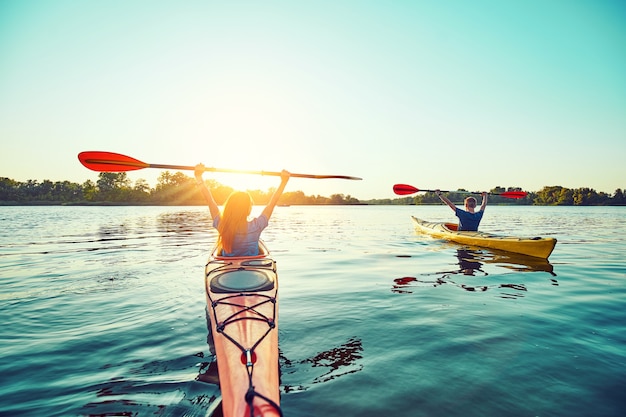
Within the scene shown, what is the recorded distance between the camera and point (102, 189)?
109562 mm

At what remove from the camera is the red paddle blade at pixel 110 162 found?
22.8 ft

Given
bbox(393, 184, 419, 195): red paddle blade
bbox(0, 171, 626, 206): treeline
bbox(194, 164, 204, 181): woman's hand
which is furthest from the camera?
bbox(0, 171, 626, 206): treeline

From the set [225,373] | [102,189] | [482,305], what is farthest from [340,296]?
[102,189]

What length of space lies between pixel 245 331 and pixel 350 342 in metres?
1.73

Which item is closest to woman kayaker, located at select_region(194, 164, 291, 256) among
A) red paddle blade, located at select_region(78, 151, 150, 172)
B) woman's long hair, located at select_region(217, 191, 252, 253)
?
woman's long hair, located at select_region(217, 191, 252, 253)

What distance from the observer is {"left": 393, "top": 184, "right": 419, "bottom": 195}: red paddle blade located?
43.3 ft

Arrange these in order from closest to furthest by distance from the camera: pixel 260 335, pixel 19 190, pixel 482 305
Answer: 1. pixel 260 335
2. pixel 482 305
3. pixel 19 190

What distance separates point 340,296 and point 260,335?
3.66 metres

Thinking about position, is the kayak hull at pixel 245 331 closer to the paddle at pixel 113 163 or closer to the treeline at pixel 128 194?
the paddle at pixel 113 163

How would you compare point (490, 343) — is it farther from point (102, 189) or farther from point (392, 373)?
point (102, 189)

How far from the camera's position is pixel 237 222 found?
5262mm

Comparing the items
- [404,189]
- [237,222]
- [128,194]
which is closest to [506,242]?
[404,189]

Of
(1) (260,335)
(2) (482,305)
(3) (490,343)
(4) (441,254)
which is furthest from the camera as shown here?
(4) (441,254)

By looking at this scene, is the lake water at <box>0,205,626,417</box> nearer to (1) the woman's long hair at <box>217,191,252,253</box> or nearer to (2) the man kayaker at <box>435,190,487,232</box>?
(1) the woman's long hair at <box>217,191,252,253</box>
